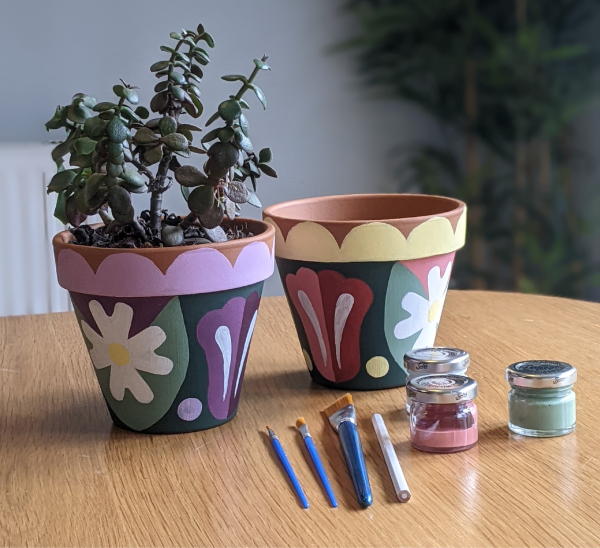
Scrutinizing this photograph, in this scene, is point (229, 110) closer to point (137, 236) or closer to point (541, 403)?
point (137, 236)

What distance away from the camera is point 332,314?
0.74 meters

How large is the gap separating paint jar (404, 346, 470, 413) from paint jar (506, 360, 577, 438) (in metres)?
0.05

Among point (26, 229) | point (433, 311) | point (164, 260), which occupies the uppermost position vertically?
point (164, 260)

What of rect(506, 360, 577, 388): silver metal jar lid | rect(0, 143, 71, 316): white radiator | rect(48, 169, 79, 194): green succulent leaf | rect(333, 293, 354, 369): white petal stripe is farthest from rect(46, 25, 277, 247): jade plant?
rect(0, 143, 71, 316): white radiator

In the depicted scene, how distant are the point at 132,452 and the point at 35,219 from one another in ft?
4.49

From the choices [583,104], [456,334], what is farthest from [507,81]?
[456,334]

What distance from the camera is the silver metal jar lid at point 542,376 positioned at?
2.04 feet

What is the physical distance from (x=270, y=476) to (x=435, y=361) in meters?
0.18

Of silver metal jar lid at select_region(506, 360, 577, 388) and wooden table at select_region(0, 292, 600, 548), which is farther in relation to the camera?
silver metal jar lid at select_region(506, 360, 577, 388)

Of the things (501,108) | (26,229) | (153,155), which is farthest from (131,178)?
(501,108)

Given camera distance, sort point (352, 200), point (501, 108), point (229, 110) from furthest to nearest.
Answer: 1. point (501, 108)
2. point (352, 200)
3. point (229, 110)

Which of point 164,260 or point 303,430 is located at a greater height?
point 164,260

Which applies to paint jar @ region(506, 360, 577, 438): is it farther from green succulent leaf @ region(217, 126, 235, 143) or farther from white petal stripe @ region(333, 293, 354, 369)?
green succulent leaf @ region(217, 126, 235, 143)

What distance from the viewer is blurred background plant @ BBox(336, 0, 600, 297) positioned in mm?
2295
